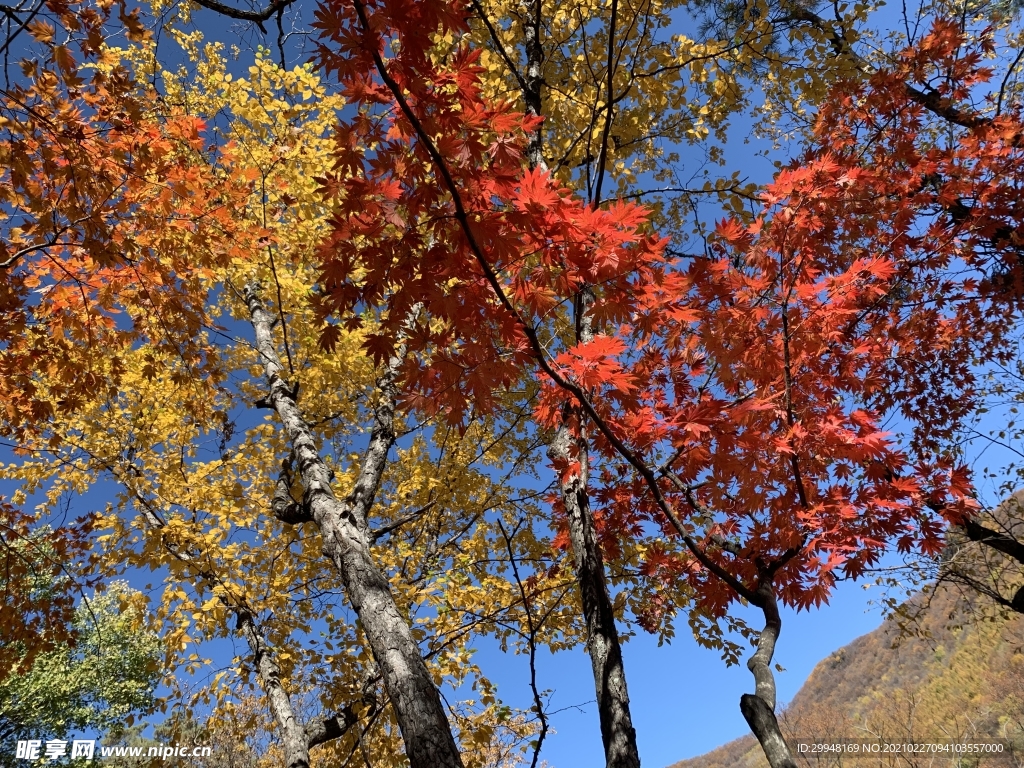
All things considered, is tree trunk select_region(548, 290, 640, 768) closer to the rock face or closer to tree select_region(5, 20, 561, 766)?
tree select_region(5, 20, 561, 766)

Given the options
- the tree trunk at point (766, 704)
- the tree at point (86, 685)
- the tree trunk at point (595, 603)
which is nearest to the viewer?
the tree trunk at point (766, 704)

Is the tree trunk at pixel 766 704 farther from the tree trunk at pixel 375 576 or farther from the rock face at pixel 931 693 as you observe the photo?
the rock face at pixel 931 693

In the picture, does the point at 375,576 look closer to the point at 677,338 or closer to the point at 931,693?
the point at 677,338

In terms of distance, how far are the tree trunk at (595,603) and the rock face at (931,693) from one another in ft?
16.1

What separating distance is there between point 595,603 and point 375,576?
136 centimetres

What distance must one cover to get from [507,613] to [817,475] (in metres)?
3.42

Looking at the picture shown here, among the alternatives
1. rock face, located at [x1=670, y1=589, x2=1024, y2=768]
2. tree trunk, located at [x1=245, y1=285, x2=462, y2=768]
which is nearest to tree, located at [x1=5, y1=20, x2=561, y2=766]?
tree trunk, located at [x1=245, y1=285, x2=462, y2=768]

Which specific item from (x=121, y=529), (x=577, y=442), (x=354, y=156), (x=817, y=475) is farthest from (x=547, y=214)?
(x=121, y=529)

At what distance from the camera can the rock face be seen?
910 cm

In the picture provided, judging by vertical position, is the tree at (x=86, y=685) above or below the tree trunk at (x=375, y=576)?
above

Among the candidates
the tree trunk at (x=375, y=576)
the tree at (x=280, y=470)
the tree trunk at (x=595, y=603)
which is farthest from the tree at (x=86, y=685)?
the tree trunk at (x=595, y=603)

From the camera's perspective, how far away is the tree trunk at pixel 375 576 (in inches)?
96.6

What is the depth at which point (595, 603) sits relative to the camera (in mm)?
2723

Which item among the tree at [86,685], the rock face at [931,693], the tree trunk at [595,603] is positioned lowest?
the rock face at [931,693]
